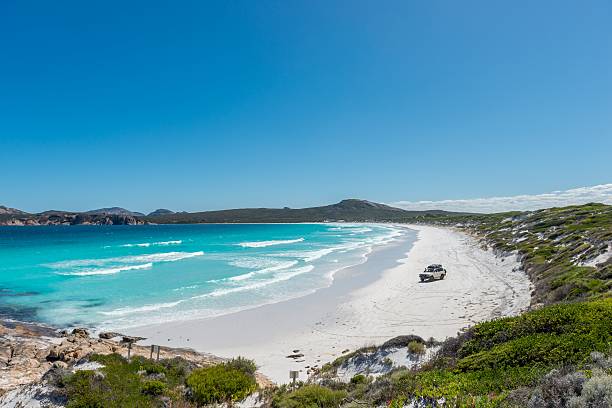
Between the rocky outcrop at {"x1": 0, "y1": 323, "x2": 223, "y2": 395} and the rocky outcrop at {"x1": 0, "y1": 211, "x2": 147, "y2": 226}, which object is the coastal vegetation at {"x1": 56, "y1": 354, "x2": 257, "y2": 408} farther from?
the rocky outcrop at {"x1": 0, "y1": 211, "x2": 147, "y2": 226}

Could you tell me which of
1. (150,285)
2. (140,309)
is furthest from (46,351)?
(150,285)

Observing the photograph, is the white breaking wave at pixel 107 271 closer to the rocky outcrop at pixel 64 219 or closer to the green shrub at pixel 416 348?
the green shrub at pixel 416 348

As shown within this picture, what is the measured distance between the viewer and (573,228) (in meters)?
37.1

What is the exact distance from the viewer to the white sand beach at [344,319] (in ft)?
50.0

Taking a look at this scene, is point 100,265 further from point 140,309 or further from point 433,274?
point 433,274

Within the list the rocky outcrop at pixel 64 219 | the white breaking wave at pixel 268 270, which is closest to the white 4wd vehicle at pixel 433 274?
the white breaking wave at pixel 268 270

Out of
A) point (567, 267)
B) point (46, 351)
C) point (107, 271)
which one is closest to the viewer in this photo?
point (46, 351)

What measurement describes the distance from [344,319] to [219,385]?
1097cm

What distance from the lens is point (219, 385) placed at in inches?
366

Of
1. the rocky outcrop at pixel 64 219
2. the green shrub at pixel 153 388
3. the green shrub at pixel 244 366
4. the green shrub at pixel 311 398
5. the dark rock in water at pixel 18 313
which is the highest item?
the rocky outcrop at pixel 64 219

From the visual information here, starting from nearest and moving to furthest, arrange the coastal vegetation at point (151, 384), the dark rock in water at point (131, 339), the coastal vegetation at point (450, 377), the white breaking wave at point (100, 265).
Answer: the coastal vegetation at point (450, 377) < the coastal vegetation at point (151, 384) < the dark rock in water at point (131, 339) < the white breaking wave at point (100, 265)

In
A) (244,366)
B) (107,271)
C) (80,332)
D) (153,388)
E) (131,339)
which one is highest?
(153,388)

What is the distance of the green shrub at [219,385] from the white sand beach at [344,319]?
2445 mm

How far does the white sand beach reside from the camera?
15.2 metres
